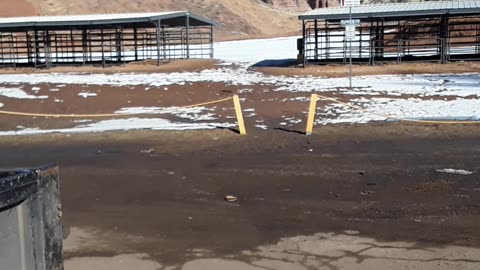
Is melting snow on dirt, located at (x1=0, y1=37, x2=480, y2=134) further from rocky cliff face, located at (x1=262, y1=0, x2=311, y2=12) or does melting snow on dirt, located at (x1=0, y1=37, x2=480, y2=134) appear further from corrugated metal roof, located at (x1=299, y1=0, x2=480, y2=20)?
rocky cliff face, located at (x1=262, y1=0, x2=311, y2=12)

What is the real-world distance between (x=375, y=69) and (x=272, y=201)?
24.3 metres

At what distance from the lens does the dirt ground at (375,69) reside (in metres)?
31.3

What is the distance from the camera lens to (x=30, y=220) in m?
2.87

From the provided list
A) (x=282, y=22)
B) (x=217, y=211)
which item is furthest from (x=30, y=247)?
(x=282, y=22)

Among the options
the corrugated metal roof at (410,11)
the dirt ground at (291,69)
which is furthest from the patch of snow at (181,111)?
the corrugated metal roof at (410,11)

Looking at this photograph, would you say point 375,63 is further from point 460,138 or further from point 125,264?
point 125,264

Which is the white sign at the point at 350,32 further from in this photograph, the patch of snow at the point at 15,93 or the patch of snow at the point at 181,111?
the patch of snow at the point at 15,93

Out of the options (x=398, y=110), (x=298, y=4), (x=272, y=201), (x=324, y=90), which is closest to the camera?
(x=272, y=201)

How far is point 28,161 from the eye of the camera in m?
13.8

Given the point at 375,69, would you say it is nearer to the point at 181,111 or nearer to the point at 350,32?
the point at 350,32

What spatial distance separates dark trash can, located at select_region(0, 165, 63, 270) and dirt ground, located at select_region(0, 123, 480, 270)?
11.7ft

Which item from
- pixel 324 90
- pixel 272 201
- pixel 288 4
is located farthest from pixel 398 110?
pixel 288 4

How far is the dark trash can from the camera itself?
2734mm

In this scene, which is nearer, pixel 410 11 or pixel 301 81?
pixel 301 81
